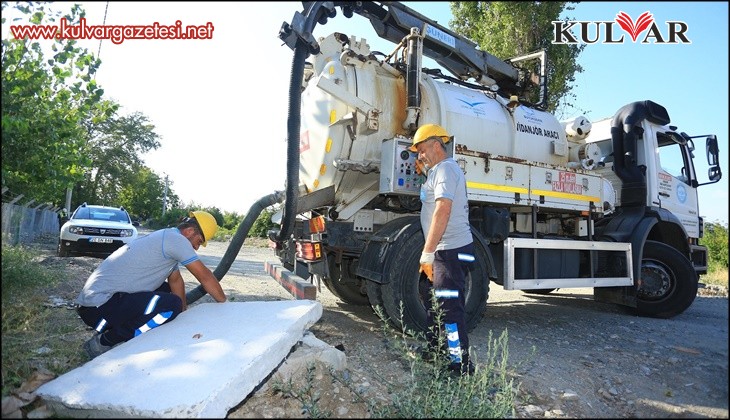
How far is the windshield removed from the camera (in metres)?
9.64

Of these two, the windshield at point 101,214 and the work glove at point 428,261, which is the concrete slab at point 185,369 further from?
the windshield at point 101,214

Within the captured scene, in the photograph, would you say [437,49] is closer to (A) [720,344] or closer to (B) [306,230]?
(B) [306,230]

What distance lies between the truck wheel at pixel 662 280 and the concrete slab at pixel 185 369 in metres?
4.92

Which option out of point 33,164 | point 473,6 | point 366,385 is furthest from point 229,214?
point 366,385

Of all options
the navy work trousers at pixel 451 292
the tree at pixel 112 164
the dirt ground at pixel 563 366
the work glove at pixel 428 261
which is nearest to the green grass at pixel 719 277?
the dirt ground at pixel 563 366

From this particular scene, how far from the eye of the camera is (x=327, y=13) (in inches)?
174

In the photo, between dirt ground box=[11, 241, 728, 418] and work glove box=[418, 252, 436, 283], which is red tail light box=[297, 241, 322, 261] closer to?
dirt ground box=[11, 241, 728, 418]

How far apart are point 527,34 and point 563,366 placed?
8.69 m

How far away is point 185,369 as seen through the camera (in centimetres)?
251

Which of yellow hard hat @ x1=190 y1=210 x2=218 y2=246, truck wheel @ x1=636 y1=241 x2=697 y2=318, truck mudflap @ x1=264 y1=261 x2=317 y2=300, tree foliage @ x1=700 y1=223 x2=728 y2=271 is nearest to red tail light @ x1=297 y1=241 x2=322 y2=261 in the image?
truck mudflap @ x1=264 y1=261 x2=317 y2=300

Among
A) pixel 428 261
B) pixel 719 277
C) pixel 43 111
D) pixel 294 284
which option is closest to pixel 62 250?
pixel 43 111

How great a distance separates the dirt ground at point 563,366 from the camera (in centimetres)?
259

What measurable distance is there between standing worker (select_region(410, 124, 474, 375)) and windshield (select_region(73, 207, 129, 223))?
Answer: 28.9 feet

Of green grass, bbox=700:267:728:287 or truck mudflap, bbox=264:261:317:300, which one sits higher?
green grass, bbox=700:267:728:287
